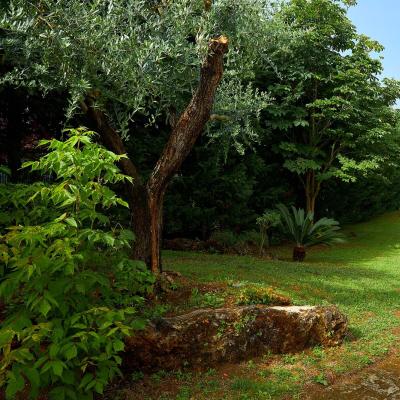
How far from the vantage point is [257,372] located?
5230 millimetres

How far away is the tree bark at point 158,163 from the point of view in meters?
6.71

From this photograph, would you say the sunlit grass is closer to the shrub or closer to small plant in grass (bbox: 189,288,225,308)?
small plant in grass (bbox: 189,288,225,308)

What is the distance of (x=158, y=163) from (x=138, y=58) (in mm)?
1794

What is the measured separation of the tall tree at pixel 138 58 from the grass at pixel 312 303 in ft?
7.86

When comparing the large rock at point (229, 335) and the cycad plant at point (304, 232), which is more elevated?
the cycad plant at point (304, 232)

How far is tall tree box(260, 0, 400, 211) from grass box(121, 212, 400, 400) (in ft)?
Answer: 12.3

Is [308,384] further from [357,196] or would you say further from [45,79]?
[357,196]

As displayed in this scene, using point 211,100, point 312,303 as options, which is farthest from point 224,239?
point 211,100

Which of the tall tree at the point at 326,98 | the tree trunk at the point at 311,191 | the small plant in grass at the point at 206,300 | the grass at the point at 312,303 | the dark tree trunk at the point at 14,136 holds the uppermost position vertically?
the tall tree at the point at 326,98

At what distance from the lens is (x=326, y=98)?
17219 millimetres

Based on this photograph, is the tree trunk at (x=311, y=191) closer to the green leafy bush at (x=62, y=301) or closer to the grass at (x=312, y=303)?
the grass at (x=312, y=303)

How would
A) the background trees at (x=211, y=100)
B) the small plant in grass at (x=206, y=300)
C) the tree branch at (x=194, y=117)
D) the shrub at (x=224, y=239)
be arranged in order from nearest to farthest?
the background trees at (x=211, y=100)
the small plant in grass at (x=206, y=300)
the tree branch at (x=194, y=117)
the shrub at (x=224, y=239)

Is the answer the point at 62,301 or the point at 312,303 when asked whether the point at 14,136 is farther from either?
the point at 62,301

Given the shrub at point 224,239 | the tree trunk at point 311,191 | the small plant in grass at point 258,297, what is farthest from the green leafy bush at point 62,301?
the tree trunk at point 311,191
